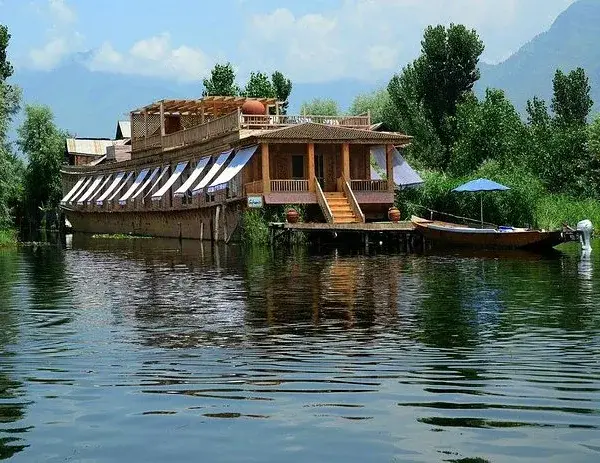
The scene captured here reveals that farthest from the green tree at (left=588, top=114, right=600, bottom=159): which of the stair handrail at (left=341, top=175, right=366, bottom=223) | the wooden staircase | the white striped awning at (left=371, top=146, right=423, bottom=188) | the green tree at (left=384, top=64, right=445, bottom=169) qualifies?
the wooden staircase

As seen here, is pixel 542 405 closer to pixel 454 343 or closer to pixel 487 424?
pixel 487 424

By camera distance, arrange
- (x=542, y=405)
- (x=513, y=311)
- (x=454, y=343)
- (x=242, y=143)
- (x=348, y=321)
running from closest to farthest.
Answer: (x=542, y=405) < (x=454, y=343) < (x=348, y=321) < (x=513, y=311) < (x=242, y=143)

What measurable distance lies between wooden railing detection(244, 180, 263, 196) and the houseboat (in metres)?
0.06

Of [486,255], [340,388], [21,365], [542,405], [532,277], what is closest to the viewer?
[542,405]

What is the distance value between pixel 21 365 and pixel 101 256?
2833 cm

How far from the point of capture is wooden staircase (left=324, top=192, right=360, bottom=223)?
45375 mm

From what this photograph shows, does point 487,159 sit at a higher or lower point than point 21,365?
higher

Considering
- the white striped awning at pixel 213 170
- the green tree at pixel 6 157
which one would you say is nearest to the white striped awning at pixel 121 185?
the green tree at pixel 6 157

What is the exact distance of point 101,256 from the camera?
40.3m

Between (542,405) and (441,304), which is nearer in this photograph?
(542,405)

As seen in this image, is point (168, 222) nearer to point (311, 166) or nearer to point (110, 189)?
point (110, 189)

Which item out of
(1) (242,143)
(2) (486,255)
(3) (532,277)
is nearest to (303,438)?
(3) (532,277)

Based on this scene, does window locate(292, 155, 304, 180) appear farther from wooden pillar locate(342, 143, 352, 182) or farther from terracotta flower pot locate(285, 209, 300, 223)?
terracotta flower pot locate(285, 209, 300, 223)

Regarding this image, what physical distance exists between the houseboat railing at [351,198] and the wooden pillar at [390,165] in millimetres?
2135
